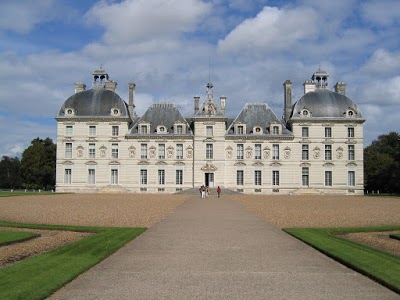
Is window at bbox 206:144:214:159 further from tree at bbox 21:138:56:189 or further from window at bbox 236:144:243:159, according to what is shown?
tree at bbox 21:138:56:189

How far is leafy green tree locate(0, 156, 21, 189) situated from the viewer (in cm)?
7638

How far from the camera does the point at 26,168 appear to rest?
2452 inches

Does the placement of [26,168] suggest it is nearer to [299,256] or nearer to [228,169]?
[228,169]

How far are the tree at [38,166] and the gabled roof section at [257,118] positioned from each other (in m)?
26.3

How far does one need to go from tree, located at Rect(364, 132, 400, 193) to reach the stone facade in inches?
283

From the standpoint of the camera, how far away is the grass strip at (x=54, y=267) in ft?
22.5

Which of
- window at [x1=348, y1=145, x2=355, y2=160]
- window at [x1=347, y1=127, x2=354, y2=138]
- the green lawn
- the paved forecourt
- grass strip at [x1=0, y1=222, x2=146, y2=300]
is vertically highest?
window at [x1=347, y1=127, x2=354, y2=138]

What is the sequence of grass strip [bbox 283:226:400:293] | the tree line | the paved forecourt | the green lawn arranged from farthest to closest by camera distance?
the tree line → the green lawn → grass strip [bbox 283:226:400:293] → the paved forecourt

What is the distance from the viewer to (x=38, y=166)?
62.1 meters

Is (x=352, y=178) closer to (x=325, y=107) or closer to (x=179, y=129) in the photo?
(x=325, y=107)

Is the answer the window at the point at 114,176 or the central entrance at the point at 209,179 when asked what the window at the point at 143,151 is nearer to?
the window at the point at 114,176

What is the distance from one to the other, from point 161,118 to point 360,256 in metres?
42.5

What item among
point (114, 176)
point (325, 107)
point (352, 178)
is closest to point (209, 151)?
point (114, 176)

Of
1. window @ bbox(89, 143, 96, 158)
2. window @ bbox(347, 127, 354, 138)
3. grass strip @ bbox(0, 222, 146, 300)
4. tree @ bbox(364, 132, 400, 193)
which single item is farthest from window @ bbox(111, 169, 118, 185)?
grass strip @ bbox(0, 222, 146, 300)
